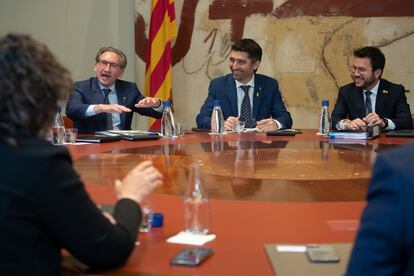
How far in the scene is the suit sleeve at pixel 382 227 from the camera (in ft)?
2.91

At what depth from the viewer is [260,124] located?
443 centimetres

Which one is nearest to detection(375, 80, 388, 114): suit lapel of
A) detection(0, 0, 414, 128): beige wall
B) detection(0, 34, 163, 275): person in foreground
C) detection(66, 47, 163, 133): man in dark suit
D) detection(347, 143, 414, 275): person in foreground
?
detection(0, 0, 414, 128): beige wall

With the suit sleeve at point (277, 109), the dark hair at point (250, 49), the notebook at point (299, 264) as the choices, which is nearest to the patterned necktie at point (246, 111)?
the suit sleeve at point (277, 109)

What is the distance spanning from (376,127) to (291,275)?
295cm

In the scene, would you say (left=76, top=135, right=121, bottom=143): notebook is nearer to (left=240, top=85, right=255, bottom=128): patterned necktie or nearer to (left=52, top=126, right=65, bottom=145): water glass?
(left=52, top=126, right=65, bottom=145): water glass

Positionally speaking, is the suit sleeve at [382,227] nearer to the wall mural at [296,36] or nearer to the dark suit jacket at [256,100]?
the dark suit jacket at [256,100]

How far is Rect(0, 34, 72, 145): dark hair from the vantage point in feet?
4.17

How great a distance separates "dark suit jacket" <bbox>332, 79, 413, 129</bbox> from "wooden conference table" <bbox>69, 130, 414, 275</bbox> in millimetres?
912

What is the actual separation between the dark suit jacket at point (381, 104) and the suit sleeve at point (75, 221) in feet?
12.2

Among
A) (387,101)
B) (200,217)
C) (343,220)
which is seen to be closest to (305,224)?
(343,220)

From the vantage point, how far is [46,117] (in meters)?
1.32

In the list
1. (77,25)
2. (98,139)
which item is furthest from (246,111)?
(77,25)

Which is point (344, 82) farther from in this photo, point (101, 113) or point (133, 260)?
point (133, 260)

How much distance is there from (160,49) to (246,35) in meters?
0.88
